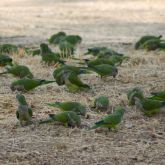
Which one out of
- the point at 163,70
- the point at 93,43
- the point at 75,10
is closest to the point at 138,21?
the point at 75,10

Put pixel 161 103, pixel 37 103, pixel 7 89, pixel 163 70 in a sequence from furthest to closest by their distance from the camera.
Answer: pixel 163 70
pixel 7 89
pixel 37 103
pixel 161 103

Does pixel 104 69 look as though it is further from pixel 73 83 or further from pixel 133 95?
pixel 133 95

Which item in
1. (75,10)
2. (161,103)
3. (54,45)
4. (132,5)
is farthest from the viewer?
(132,5)

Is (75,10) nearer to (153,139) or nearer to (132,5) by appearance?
(132,5)

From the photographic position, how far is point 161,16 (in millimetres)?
14094

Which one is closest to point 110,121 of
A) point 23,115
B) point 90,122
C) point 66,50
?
point 90,122

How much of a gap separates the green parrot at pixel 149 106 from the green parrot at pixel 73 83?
81 centimetres

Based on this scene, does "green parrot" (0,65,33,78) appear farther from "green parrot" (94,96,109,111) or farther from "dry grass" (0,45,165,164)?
"green parrot" (94,96,109,111)

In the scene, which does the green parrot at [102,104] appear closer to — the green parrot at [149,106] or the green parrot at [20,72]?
the green parrot at [149,106]

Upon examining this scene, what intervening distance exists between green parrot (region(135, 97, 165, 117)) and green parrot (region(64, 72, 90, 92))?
2.66 feet

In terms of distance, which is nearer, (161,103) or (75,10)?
(161,103)

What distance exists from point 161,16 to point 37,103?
31.2ft

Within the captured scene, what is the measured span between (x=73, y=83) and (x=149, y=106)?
40.2 inches

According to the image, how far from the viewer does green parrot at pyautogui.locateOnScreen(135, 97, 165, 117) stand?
4.44 metres
